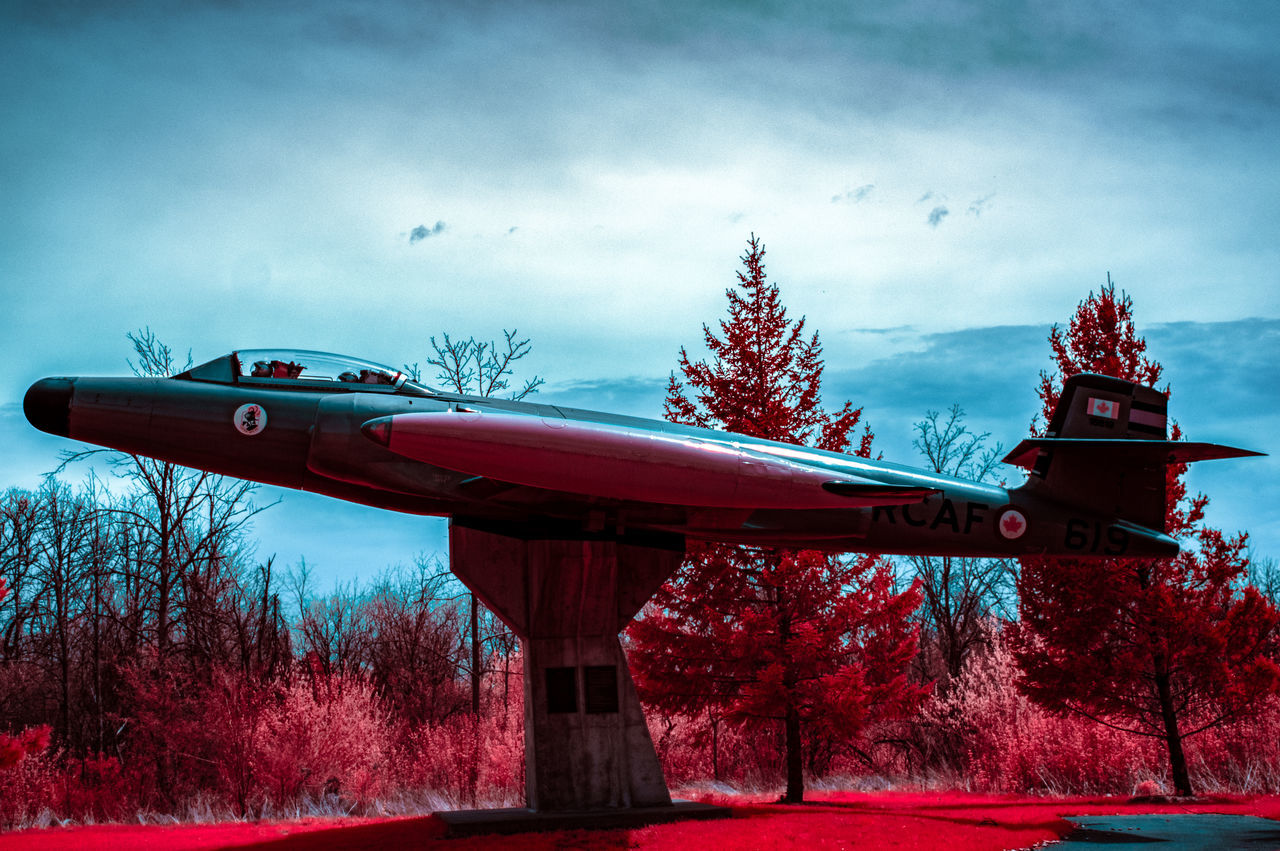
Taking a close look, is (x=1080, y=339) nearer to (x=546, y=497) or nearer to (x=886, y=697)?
(x=886, y=697)

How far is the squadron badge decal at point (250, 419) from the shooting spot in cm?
838

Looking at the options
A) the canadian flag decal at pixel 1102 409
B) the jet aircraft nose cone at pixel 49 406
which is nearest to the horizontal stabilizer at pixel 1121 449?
the canadian flag decal at pixel 1102 409

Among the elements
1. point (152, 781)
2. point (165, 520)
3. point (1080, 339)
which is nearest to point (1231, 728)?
point (1080, 339)

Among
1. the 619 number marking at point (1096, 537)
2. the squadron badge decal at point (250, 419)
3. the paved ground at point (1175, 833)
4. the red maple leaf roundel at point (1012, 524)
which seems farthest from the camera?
the 619 number marking at point (1096, 537)

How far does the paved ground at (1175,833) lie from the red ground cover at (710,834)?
1.06ft

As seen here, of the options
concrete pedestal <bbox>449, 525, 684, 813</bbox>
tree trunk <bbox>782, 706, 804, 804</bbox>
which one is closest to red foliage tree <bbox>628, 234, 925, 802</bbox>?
tree trunk <bbox>782, 706, 804, 804</bbox>

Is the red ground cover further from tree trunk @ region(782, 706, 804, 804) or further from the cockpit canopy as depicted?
the cockpit canopy

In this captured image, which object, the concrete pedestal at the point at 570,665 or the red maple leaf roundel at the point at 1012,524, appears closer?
the concrete pedestal at the point at 570,665

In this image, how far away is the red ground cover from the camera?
7930mm

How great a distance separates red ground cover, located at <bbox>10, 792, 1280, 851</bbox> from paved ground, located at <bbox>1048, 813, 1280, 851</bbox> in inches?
12.7

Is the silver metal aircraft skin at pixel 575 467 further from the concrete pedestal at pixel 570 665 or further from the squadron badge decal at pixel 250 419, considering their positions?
the concrete pedestal at pixel 570 665

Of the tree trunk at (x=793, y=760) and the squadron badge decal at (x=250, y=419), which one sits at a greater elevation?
the squadron badge decal at (x=250, y=419)

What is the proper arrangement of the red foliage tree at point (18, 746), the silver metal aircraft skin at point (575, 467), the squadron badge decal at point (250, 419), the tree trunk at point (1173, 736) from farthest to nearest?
1. the tree trunk at point (1173, 736)
2. the red foliage tree at point (18, 746)
3. the squadron badge decal at point (250, 419)
4. the silver metal aircraft skin at point (575, 467)

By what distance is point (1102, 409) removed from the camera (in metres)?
11.3
